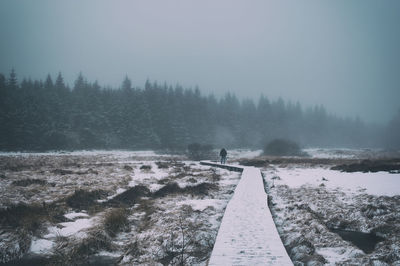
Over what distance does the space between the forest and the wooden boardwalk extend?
51757mm

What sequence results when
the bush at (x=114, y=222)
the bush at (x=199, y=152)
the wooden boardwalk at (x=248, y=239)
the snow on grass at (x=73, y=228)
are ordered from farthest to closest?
the bush at (x=199, y=152) → the bush at (x=114, y=222) → the snow on grass at (x=73, y=228) → the wooden boardwalk at (x=248, y=239)

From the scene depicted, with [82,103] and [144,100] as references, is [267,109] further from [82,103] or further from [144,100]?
[82,103]

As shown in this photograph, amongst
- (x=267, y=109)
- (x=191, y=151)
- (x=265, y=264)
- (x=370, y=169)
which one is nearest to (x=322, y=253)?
(x=265, y=264)

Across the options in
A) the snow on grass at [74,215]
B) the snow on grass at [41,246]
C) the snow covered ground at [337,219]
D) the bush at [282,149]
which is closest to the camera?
the snow covered ground at [337,219]

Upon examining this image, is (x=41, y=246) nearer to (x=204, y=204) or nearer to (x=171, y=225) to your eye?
(x=171, y=225)

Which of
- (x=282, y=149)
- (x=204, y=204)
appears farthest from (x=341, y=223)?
(x=282, y=149)

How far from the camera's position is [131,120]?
2744 inches

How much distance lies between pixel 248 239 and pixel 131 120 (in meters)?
65.8

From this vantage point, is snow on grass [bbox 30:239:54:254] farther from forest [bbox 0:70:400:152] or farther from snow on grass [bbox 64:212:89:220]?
forest [bbox 0:70:400:152]

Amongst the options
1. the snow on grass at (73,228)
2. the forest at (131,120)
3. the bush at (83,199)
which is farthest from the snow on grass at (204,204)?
the forest at (131,120)

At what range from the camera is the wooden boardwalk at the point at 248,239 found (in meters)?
6.57

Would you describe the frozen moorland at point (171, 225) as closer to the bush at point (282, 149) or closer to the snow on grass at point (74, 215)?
the snow on grass at point (74, 215)

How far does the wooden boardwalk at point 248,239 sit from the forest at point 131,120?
51757 mm

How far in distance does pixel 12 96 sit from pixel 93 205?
196 feet
